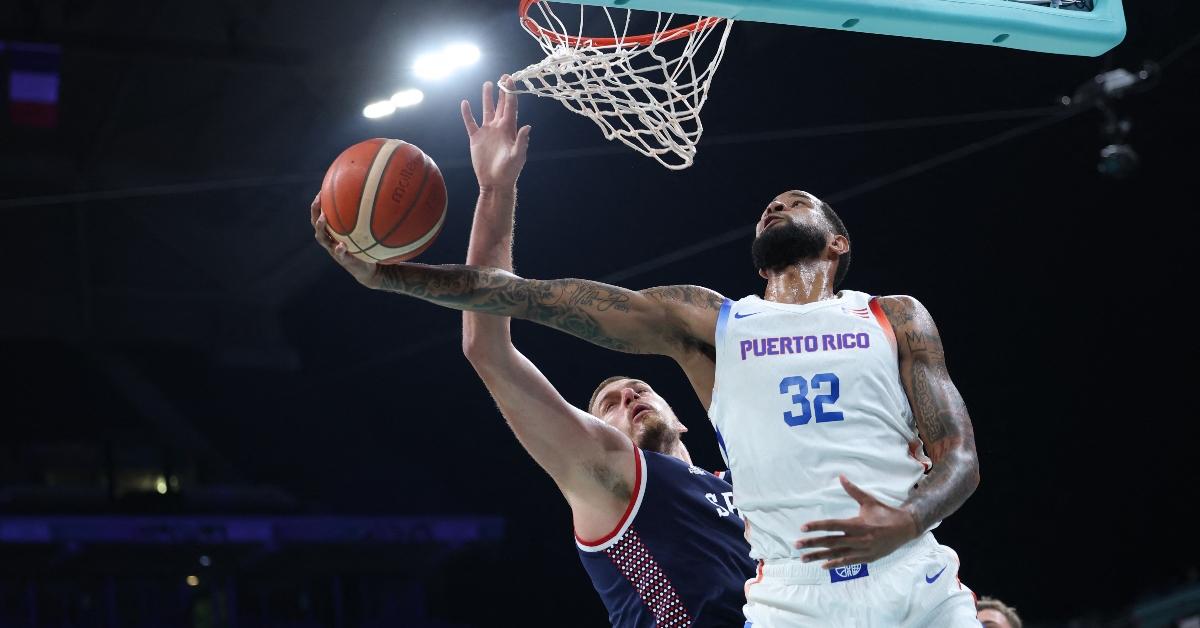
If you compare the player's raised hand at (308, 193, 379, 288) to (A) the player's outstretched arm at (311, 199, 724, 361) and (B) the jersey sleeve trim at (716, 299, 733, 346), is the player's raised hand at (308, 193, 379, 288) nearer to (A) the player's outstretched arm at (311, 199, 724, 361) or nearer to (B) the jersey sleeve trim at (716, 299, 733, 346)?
(A) the player's outstretched arm at (311, 199, 724, 361)

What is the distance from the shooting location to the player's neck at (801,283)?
2.99m

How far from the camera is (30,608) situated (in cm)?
1112

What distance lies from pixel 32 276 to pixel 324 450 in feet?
10.8

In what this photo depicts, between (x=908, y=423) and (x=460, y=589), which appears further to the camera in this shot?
(x=460, y=589)

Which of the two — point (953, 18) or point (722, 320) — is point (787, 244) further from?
point (953, 18)

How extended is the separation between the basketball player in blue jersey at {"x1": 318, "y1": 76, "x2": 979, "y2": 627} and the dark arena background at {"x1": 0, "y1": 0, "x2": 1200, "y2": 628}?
602cm

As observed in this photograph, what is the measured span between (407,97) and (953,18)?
5.73m

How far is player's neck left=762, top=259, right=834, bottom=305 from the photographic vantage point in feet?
9.80

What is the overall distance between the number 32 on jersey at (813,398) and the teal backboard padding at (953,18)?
1018mm

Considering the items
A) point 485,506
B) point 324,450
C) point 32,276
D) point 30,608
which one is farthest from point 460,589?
point 32,276

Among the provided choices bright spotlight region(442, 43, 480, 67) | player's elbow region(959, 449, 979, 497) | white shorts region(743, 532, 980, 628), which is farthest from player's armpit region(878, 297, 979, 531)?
bright spotlight region(442, 43, 480, 67)

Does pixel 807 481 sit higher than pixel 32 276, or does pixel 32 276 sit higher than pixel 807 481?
pixel 32 276

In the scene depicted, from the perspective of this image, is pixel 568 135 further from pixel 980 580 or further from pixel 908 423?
pixel 908 423

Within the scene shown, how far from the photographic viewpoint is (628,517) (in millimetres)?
3697
